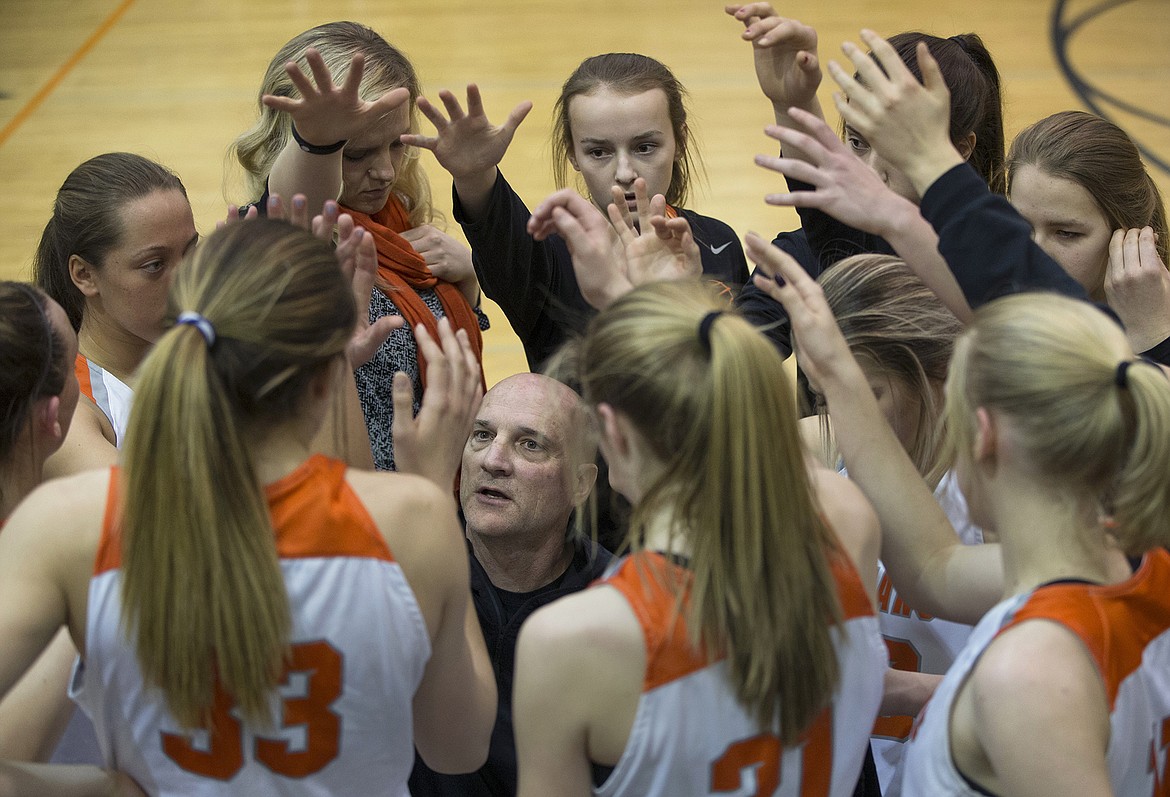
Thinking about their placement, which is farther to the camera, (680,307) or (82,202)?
(82,202)

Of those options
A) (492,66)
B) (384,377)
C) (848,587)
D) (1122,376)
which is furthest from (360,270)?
(492,66)

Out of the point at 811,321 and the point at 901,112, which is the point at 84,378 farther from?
the point at 901,112

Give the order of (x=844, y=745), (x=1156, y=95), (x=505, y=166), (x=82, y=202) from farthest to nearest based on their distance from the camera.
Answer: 1. (x=1156, y=95)
2. (x=505, y=166)
3. (x=82, y=202)
4. (x=844, y=745)

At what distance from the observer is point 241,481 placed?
1.18m

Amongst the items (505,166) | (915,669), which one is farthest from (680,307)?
(505,166)

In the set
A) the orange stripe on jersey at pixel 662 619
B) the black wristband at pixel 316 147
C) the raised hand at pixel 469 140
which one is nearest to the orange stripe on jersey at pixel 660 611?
the orange stripe on jersey at pixel 662 619

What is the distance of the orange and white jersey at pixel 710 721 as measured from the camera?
3.80ft

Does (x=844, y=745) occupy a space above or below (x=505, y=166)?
above

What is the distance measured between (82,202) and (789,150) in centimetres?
125

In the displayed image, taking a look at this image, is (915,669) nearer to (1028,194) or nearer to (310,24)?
(1028,194)

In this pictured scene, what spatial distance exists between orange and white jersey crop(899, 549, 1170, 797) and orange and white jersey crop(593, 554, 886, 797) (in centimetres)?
8

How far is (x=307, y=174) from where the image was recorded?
84.4 inches

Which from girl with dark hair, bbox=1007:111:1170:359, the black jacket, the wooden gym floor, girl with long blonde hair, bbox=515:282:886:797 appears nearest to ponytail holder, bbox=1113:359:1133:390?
girl with long blonde hair, bbox=515:282:886:797

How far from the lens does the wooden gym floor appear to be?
19.4 feet
